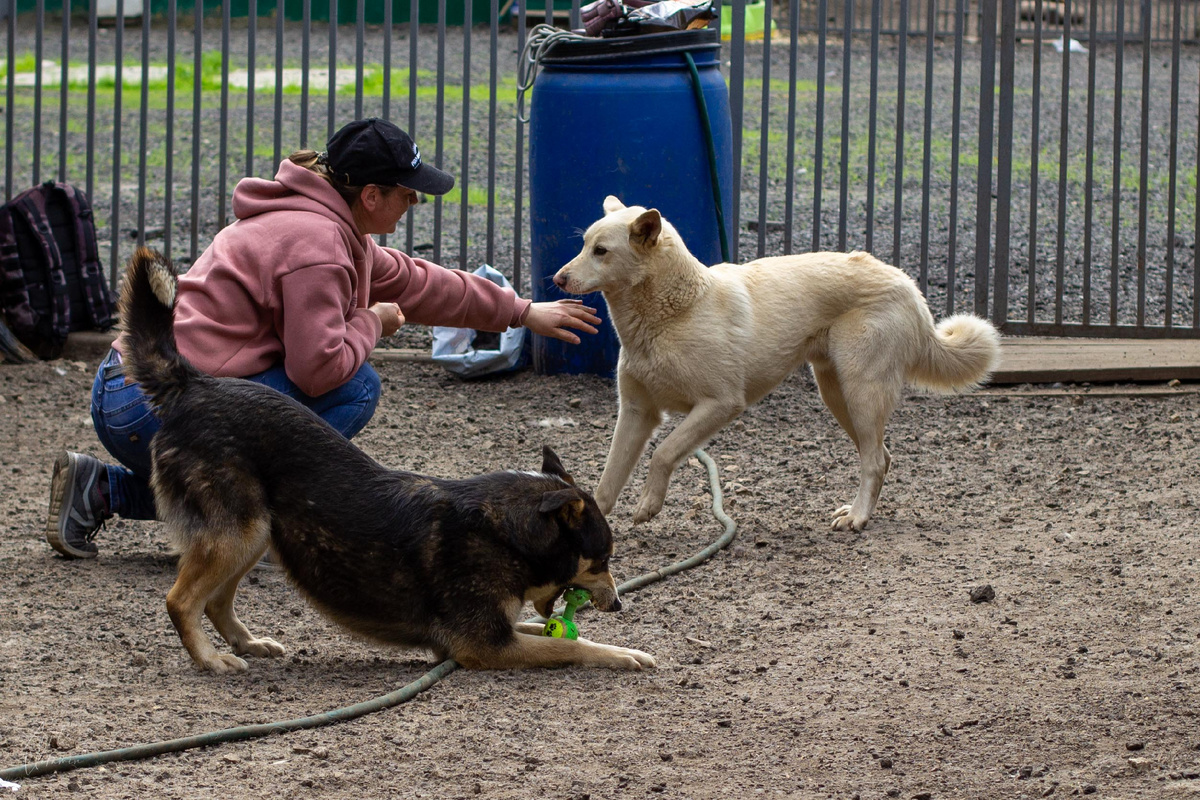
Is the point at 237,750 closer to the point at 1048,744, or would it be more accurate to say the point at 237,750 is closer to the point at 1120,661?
the point at 1048,744

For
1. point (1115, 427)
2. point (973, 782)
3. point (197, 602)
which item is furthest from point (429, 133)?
point (973, 782)

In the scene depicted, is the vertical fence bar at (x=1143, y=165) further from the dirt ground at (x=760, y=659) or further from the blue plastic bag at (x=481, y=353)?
the blue plastic bag at (x=481, y=353)

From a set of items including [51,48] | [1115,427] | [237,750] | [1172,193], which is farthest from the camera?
[51,48]

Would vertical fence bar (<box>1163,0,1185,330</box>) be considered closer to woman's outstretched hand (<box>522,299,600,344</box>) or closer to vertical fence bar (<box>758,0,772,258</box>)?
vertical fence bar (<box>758,0,772,258</box>)

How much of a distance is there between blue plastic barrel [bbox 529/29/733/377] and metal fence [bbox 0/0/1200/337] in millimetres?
174

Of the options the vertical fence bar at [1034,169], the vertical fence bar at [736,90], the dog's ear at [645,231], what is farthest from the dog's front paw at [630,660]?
the vertical fence bar at [1034,169]

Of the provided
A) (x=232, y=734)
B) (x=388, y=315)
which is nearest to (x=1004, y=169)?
(x=388, y=315)

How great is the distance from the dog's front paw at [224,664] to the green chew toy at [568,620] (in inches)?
32.8

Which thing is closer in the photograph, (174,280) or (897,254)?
(174,280)

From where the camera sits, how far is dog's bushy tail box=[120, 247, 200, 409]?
3.71m

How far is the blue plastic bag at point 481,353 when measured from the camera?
7.36m

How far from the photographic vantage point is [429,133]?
577 inches

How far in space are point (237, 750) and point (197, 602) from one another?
0.60 m

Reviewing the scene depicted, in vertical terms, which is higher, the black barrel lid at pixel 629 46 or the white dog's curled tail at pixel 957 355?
the black barrel lid at pixel 629 46
